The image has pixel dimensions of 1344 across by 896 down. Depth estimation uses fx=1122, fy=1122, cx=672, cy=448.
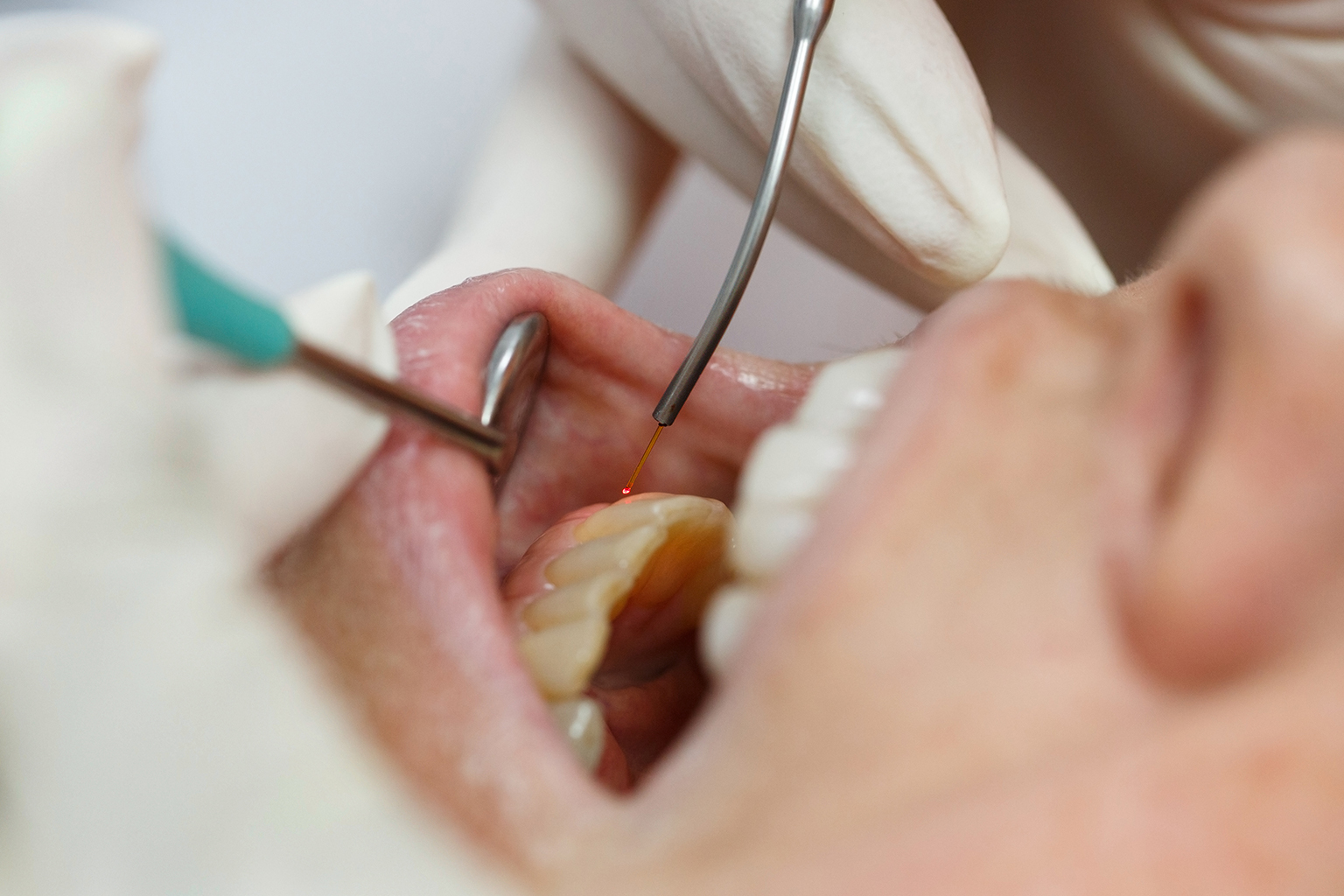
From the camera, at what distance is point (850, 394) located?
1.75ft

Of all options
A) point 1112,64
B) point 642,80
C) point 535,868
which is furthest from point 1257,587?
point 1112,64

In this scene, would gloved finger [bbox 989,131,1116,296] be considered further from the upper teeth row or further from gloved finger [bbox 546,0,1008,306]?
the upper teeth row

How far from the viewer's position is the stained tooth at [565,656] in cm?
53

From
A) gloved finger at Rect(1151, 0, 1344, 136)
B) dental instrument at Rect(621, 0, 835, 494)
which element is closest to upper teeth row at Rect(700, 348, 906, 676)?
dental instrument at Rect(621, 0, 835, 494)

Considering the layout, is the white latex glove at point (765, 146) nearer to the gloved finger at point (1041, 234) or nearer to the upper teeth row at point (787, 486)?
the gloved finger at point (1041, 234)

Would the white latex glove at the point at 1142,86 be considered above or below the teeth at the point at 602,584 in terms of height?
above

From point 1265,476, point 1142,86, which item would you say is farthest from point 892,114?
point 1142,86

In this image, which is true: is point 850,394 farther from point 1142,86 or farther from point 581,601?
point 1142,86

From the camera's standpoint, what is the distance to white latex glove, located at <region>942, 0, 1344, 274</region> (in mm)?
858

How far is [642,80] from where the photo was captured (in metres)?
0.79

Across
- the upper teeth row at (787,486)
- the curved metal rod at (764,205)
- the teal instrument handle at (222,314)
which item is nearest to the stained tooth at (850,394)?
the upper teeth row at (787,486)

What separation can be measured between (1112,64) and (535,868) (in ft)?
2.85

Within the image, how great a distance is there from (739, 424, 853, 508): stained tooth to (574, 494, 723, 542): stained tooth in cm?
8

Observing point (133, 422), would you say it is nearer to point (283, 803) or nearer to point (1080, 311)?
point (283, 803)
